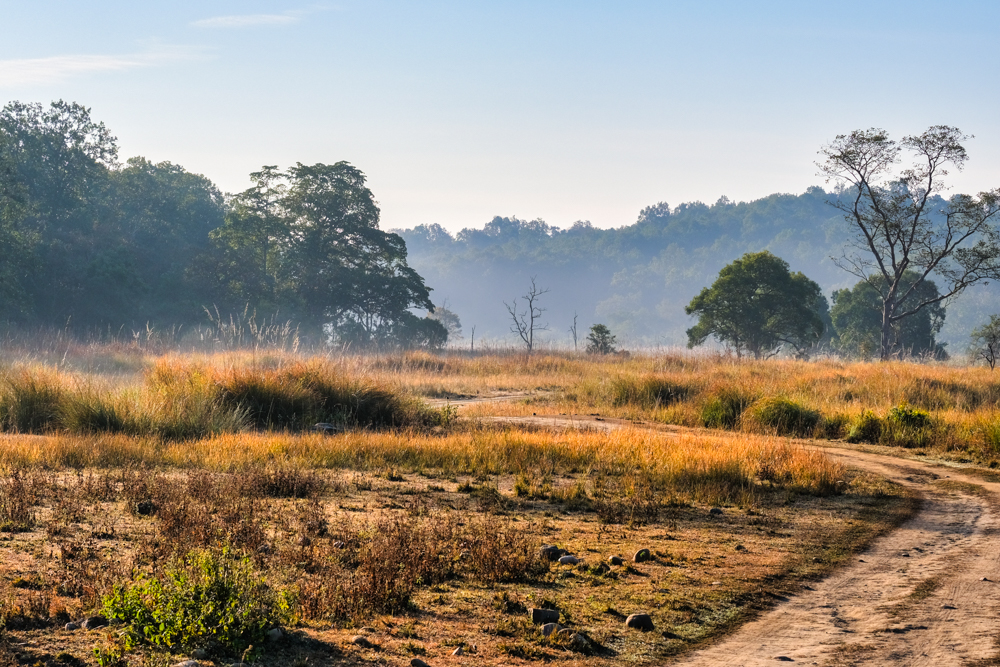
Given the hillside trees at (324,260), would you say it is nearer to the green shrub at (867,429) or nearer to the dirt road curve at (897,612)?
the green shrub at (867,429)

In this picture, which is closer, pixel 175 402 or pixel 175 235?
pixel 175 402

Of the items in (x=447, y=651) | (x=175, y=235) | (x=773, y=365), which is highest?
(x=175, y=235)

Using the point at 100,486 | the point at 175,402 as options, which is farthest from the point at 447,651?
the point at 175,402

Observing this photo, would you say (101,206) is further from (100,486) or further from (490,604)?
(490,604)

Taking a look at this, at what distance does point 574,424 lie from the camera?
1719cm

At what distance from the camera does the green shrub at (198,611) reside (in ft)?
15.3

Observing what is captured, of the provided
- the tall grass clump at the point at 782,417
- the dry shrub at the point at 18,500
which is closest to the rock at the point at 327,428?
the dry shrub at the point at 18,500

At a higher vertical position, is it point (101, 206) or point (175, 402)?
point (101, 206)

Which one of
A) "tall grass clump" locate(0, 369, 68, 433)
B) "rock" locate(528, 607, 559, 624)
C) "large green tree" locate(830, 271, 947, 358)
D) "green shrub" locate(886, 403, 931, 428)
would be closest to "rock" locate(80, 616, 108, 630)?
"rock" locate(528, 607, 559, 624)

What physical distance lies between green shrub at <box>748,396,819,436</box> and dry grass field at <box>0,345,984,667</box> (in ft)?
0.17

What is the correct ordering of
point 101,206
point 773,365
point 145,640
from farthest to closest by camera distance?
point 101,206 < point 773,365 < point 145,640

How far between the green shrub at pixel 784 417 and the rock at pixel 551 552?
33.5 ft

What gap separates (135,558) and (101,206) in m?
54.2

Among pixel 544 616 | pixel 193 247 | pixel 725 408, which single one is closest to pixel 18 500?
pixel 544 616
